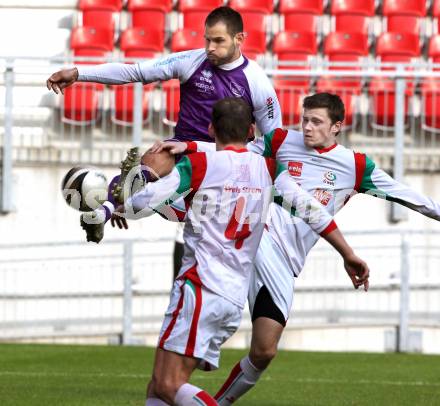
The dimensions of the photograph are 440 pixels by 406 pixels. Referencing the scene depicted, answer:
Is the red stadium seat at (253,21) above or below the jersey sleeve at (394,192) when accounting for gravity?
above

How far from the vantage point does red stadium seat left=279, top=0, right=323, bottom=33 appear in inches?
679

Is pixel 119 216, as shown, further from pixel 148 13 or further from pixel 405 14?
pixel 405 14

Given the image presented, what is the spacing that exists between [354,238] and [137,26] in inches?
189

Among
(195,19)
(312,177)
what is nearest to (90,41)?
(195,19)

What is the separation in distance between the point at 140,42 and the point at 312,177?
9904 millimetres

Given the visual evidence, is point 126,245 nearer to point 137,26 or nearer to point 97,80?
point 137,26

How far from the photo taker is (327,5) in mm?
17672

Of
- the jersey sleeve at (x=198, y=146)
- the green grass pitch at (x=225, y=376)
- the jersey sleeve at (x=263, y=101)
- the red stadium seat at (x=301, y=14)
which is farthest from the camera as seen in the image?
the red stadium seat at (x=301, y=14)

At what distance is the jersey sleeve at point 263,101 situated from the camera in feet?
24.2

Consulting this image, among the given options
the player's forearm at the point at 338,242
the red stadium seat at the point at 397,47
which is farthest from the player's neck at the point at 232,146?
the red stadium seat at the point at 397,47

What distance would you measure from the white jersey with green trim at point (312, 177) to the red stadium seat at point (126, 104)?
8.46 meters

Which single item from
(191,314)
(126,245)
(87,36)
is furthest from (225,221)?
(87,36)

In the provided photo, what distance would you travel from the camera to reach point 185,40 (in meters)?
16.6

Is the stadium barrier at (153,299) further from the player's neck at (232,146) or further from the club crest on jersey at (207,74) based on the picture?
the player's neck at (232,146)
